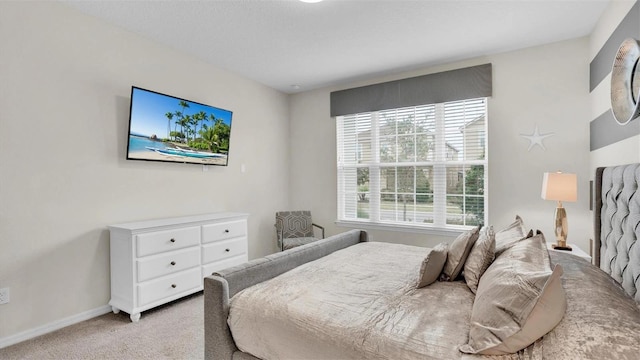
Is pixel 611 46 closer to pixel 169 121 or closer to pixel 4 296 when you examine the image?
pixel 169 121

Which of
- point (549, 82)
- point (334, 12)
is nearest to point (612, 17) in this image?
point (549, 82)

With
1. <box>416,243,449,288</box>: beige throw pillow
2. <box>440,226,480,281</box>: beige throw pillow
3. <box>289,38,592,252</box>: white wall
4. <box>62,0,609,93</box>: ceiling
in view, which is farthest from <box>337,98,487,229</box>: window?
<box>416,243,449,288</box>: beige throw pillow

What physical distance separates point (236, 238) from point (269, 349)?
220cm

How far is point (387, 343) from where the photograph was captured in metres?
1.24

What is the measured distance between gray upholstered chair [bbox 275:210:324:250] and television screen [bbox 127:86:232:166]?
112 centimetres

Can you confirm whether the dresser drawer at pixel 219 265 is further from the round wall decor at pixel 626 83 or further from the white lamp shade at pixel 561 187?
the round wall decor at pixel 626 83

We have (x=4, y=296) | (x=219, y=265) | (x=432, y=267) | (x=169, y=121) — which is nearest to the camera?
(x=432, y=267)

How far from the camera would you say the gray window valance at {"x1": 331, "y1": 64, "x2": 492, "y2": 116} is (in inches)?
140

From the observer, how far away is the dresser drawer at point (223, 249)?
3.24 meters

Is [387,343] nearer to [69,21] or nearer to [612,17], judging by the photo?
[612,17]

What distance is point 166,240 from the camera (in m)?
2.85

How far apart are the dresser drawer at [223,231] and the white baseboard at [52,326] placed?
104cm

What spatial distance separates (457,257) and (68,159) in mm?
3106

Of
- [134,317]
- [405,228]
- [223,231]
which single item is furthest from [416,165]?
[134,317]
